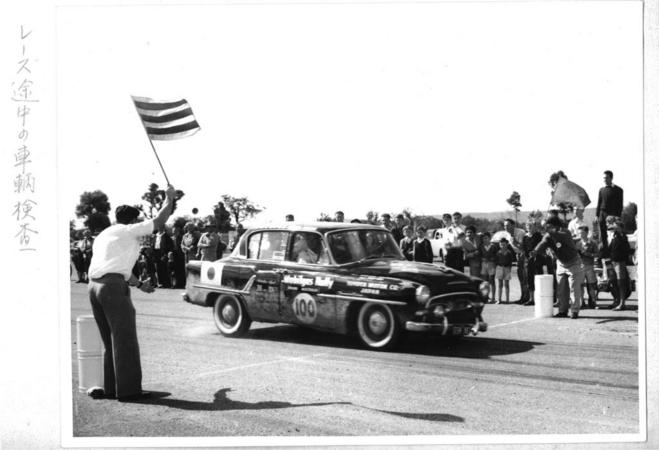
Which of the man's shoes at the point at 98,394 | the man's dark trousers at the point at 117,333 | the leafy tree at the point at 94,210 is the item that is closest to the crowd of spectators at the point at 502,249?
the leafy tree at the point at 94,210

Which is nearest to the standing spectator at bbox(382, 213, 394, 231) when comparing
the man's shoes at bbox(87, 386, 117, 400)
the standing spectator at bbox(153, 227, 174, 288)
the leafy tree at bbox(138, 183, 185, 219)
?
the leafy tree at bbox(138, 183, 185, 219)

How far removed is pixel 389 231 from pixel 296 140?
121 cm

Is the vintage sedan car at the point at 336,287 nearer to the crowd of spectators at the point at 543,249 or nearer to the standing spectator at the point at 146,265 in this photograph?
the crowd of spectators at the point at 543,249

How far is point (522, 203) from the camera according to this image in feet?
18.4

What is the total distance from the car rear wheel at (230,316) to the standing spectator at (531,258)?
259 centimetres

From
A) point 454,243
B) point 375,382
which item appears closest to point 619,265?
point 454,243

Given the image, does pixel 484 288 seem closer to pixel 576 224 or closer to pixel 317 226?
pixel 576 224

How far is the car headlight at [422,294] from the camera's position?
17.6ft

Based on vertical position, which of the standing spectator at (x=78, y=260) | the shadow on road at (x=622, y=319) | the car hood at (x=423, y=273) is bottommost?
the shadow on road at (x=622, y=319)

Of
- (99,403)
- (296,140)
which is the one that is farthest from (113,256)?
(296,140)

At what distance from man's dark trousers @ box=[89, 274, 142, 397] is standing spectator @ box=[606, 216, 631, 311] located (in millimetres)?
4299

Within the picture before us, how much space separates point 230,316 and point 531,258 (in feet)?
9.67

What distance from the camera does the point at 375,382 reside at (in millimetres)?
5363

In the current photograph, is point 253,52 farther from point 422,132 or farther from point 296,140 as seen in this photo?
point 422,132
